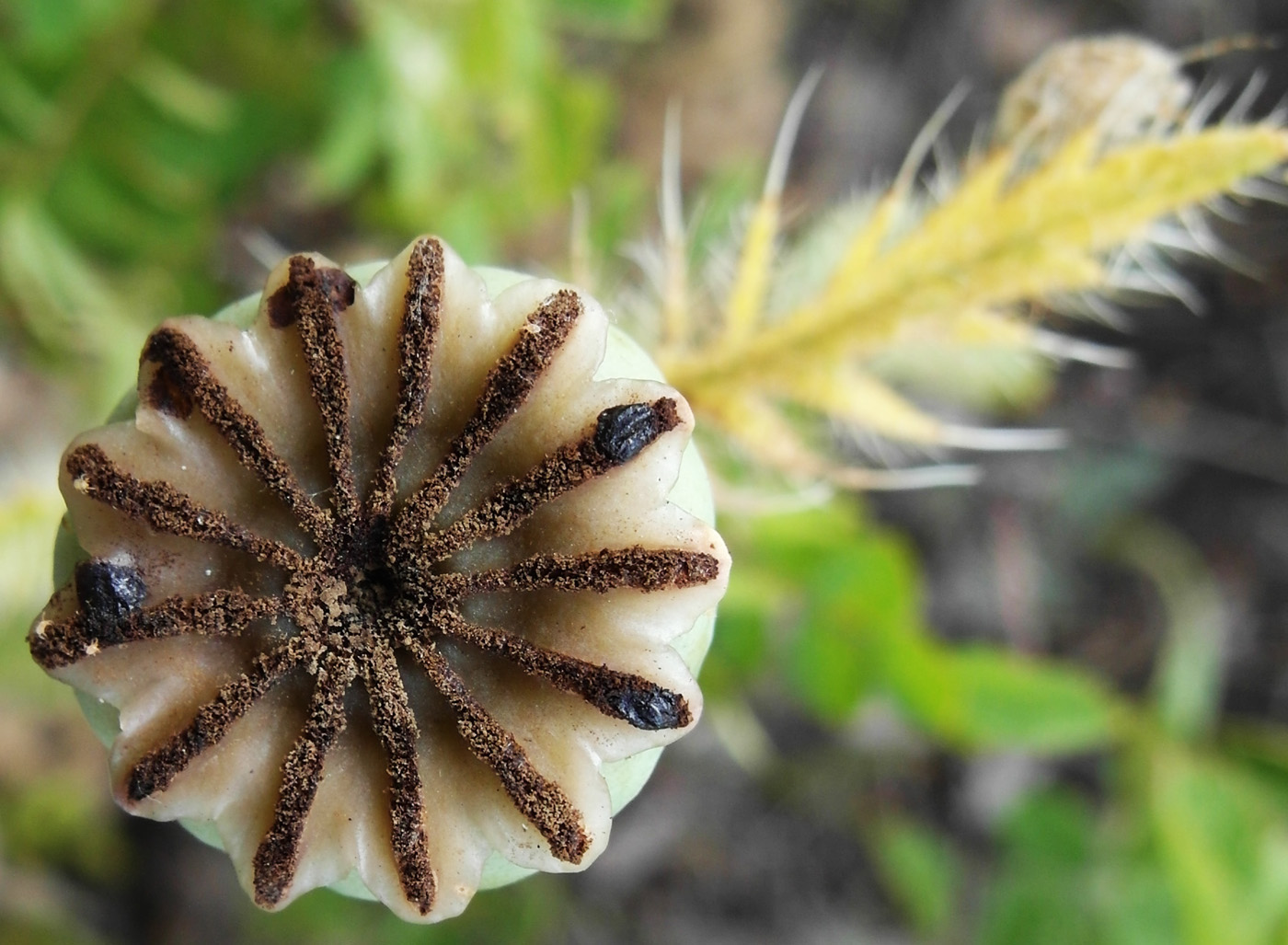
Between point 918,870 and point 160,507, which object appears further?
point 918,870

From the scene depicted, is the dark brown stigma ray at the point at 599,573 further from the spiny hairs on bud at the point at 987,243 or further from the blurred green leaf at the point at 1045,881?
the blurred green leaf at the point at 1045,881

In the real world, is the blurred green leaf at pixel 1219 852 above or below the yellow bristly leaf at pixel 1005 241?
below

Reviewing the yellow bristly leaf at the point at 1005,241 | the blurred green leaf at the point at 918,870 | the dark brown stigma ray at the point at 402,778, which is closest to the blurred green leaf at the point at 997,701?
the blurred green leaf at the point at 918,870

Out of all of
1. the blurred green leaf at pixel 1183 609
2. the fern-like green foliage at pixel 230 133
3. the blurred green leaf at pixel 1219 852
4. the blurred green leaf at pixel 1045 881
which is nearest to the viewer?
the fern-like green foliage at pixel 230 133

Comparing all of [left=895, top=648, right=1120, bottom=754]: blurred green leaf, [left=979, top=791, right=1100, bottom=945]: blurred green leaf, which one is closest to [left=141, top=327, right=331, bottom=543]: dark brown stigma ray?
[left=895, top=648, right=1120, bottom=754]: blurred green leaf

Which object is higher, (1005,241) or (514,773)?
(1005,241)

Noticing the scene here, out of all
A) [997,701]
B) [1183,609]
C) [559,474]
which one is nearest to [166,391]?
[559,474]

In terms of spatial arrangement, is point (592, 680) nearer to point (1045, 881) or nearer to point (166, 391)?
point (166, 391)
